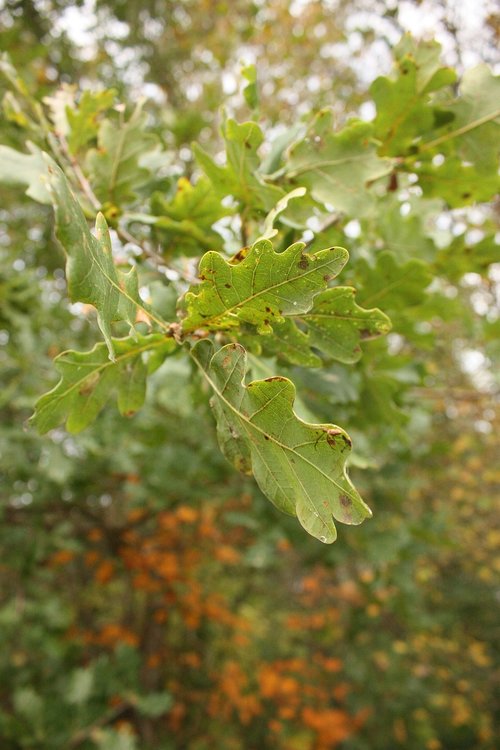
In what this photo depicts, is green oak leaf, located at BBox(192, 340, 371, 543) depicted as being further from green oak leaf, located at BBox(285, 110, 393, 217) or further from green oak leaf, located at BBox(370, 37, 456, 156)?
green oak leaf, located at BBox(370, 37, 456, 156)

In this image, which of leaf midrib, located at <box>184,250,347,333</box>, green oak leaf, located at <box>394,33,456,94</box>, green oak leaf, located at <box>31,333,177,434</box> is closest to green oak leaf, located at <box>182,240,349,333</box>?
leaf midrib, located at <box>184,250,347,333</box>

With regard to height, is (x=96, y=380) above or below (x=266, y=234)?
below

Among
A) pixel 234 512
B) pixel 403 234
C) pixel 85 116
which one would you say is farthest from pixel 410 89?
pixel 234 512

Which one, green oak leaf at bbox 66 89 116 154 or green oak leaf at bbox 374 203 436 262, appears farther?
green oak leaf at bbox 374 203 436 262

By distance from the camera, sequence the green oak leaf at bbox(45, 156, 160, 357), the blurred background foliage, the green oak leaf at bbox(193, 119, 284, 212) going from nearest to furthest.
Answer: the green oak leaf at bbox(45, 156, 160, 357) → the green oak leaf at bbox(193, 119, 284, 212) → the blurred background foliage

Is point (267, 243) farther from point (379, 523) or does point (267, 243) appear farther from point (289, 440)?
point (379, 523)

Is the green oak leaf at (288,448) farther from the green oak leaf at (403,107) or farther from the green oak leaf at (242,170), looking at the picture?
the green oak leaf at (403,107)

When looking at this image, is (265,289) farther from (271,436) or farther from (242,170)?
(242,170)
